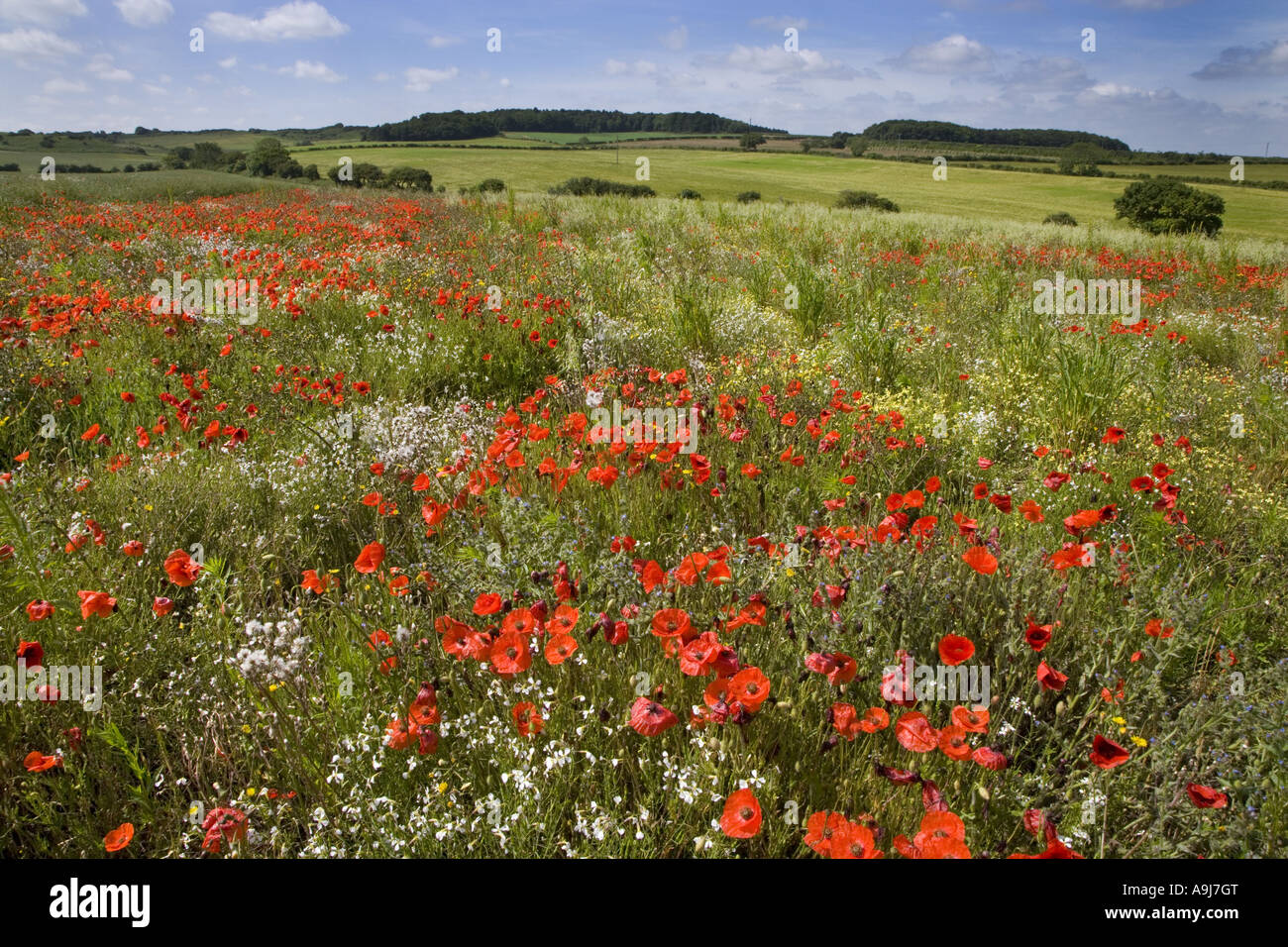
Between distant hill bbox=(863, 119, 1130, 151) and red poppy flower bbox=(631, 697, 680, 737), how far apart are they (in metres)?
→ 85.1

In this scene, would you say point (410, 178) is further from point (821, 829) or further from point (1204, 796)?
point (1204, 796)

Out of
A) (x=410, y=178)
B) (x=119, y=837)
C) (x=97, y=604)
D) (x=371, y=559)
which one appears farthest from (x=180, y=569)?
(x=410, y=178)

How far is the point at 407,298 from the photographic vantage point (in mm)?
7457

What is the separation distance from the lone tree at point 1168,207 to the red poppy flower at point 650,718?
3146cm

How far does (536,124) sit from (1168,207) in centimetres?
7075

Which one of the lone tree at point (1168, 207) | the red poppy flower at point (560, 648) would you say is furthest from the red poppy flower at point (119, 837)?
the lone tree at point (1168, 207)

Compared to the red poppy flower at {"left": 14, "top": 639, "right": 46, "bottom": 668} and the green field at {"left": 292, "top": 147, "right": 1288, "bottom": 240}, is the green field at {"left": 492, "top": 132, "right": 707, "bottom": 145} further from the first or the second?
the red poppy flower at {"left": 14, "top": 639, "right": 46, "bottom": 668}

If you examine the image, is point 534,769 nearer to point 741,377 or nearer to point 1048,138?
point 741,377

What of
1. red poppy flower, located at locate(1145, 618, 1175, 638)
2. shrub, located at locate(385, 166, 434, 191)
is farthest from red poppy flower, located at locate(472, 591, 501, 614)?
shrub, located at locate(385, 166, 434, 191)

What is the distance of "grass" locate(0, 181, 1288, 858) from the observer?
193 cm

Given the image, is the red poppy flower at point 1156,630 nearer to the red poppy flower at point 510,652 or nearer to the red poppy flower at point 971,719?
the red poppy flower at point 971,719

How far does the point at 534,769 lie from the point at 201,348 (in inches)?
225

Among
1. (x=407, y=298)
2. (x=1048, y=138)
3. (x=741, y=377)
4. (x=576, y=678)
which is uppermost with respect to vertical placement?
(x=1048, y=138)
